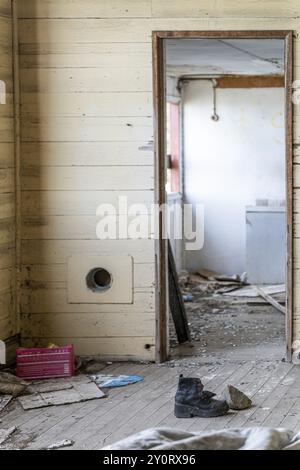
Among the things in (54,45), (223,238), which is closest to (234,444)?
(54,45)

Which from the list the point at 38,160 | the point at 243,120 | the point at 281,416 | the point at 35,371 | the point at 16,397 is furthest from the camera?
the point at 243,120

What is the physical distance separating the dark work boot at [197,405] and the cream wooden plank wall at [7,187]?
59.4 inches

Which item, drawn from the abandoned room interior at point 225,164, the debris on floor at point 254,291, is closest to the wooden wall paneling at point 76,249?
the debris on floor at point 254,291

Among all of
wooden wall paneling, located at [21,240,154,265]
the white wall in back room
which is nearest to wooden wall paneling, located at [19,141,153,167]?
wooden wall paneling, located at [21,240,154,265]

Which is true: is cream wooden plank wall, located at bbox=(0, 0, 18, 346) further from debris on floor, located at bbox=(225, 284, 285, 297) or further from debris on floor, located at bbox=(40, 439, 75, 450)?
debris on floor, located at bbox=(225, 284, 285, 297)

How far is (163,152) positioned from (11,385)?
181cm

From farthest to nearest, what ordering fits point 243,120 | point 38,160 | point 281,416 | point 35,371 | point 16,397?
point 243,120, point 38,160, point 35,371, point 16,397, point 281,416

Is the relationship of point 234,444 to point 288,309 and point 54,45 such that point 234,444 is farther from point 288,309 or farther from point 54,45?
point 54,45

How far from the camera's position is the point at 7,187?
17.9 feet

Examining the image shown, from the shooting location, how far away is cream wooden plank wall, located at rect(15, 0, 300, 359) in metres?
5.46

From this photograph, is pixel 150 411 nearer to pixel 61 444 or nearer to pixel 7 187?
pixel 61 444

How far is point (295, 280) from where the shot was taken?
553 centimetres

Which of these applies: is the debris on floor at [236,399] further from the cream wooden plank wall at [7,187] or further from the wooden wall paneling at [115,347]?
the cream wooden plank wall at [7,187]

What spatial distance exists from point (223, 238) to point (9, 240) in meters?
4.95
